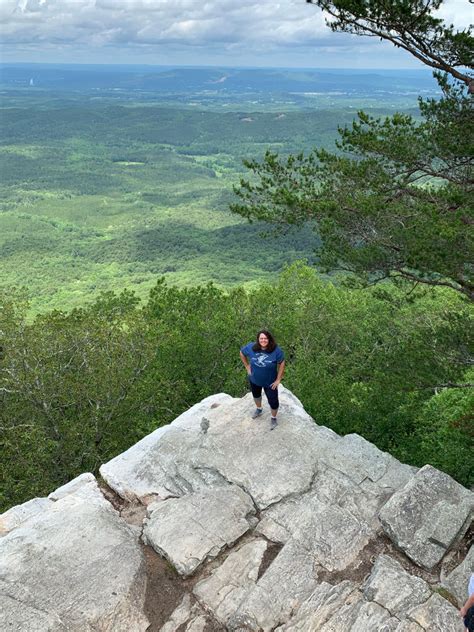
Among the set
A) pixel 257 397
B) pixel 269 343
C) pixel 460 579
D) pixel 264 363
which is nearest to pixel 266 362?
pixel 264 363

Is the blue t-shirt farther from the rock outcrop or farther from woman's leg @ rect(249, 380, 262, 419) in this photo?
the rock outcrop

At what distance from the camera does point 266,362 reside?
472 inches

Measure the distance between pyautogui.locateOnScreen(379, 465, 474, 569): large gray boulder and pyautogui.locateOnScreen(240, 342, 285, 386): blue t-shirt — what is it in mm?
3928

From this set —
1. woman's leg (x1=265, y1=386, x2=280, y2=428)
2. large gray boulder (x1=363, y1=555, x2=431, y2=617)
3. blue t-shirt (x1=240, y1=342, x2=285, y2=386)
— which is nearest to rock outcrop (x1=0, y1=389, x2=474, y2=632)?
large gray boulder (x1=363, y1=555, x2=431, y2=617)

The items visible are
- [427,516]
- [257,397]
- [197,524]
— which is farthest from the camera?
[257,397]

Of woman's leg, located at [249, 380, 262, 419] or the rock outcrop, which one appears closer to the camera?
the rock outcrop

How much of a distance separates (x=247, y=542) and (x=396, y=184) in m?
9.92

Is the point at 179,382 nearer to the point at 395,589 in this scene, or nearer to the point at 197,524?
the point at 197,524

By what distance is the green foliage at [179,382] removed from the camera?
14062 millimetres

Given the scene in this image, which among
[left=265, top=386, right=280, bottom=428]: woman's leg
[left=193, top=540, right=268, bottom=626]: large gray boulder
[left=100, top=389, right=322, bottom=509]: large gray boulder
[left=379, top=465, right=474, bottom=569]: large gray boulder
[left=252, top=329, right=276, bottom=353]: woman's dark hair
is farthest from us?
[left=265, top=386, right=280, bottom=428]: woman's leg

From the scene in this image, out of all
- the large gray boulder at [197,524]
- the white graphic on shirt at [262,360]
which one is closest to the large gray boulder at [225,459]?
the large gray boulder at [197,524]

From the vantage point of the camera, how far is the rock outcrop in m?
8.16

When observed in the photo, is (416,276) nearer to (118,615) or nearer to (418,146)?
(418,146)

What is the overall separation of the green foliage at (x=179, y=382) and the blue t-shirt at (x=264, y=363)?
3338 mm
